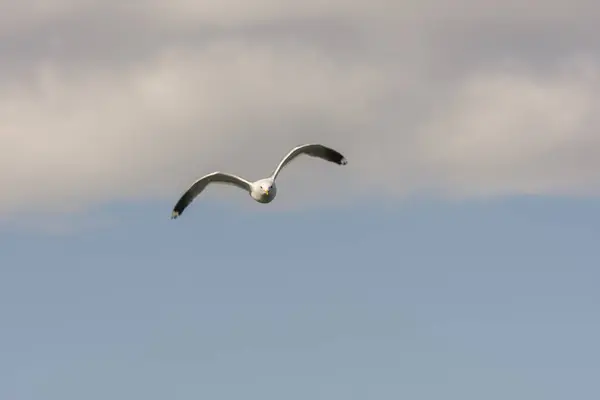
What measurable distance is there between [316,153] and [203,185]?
6.71 meters

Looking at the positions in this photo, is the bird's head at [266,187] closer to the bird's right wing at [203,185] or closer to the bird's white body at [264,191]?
the bird's white body at [264,191]

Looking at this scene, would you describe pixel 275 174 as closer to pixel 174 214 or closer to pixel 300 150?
pixel 300 150

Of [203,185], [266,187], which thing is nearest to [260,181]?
[266,187]

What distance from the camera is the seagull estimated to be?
74562 mm

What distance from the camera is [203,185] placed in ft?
272

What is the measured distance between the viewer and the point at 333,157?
81.7 meters

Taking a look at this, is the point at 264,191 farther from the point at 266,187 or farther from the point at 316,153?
the point at 316,153

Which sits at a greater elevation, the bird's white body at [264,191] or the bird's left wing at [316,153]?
the bird's left wing at [316,153]

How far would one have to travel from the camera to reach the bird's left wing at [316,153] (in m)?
80.1

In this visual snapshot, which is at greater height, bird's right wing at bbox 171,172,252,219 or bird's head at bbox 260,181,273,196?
bird's right wing at bbox 171,172,252,219

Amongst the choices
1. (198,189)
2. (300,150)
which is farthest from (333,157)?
(198,189)

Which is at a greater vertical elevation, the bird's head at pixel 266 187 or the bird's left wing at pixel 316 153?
the bird's left wing at pixel 316 153

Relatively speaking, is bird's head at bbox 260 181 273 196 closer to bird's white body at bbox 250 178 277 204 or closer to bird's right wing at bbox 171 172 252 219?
bird's white body at bbox 250 178 277 204

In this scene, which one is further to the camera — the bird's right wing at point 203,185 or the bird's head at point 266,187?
the bird's right wing at point 203,185
